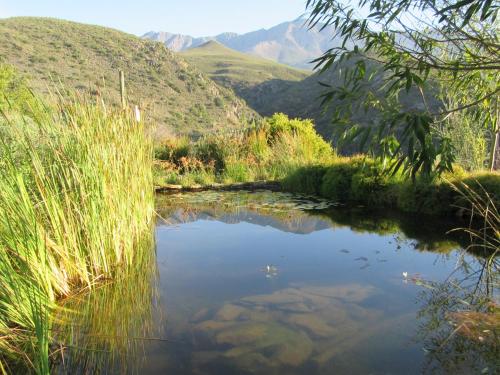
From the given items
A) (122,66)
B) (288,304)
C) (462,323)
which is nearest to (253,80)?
(122,66)

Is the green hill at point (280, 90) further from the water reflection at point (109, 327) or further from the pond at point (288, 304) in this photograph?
the water reflection at point (109, 327)

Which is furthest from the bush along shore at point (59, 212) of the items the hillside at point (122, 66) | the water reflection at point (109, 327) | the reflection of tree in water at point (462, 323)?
the hillside at point (122, 66)

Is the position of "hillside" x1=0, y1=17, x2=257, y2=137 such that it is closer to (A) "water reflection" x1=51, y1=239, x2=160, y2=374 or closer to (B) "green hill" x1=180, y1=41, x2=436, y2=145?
(B) "green hill" x1=180, y1=41, x2=436, y2=145

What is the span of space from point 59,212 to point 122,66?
2992 centimetres

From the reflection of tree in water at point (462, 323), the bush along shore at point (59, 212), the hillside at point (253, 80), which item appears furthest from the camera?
the hillside at point (253, 80)

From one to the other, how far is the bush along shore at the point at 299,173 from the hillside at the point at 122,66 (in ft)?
43.5

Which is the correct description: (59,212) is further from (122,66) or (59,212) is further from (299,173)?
(122,66)

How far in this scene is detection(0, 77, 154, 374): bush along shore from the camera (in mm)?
2471

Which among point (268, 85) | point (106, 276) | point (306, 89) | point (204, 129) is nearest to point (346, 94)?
point (106, 276)

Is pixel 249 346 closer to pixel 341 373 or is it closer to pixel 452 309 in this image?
pixel 341 373

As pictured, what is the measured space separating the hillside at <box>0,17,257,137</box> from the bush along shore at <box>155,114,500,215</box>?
13268 mm

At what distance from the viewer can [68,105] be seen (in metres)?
3.80

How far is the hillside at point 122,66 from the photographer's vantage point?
2634cm

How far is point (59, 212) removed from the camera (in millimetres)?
3145
